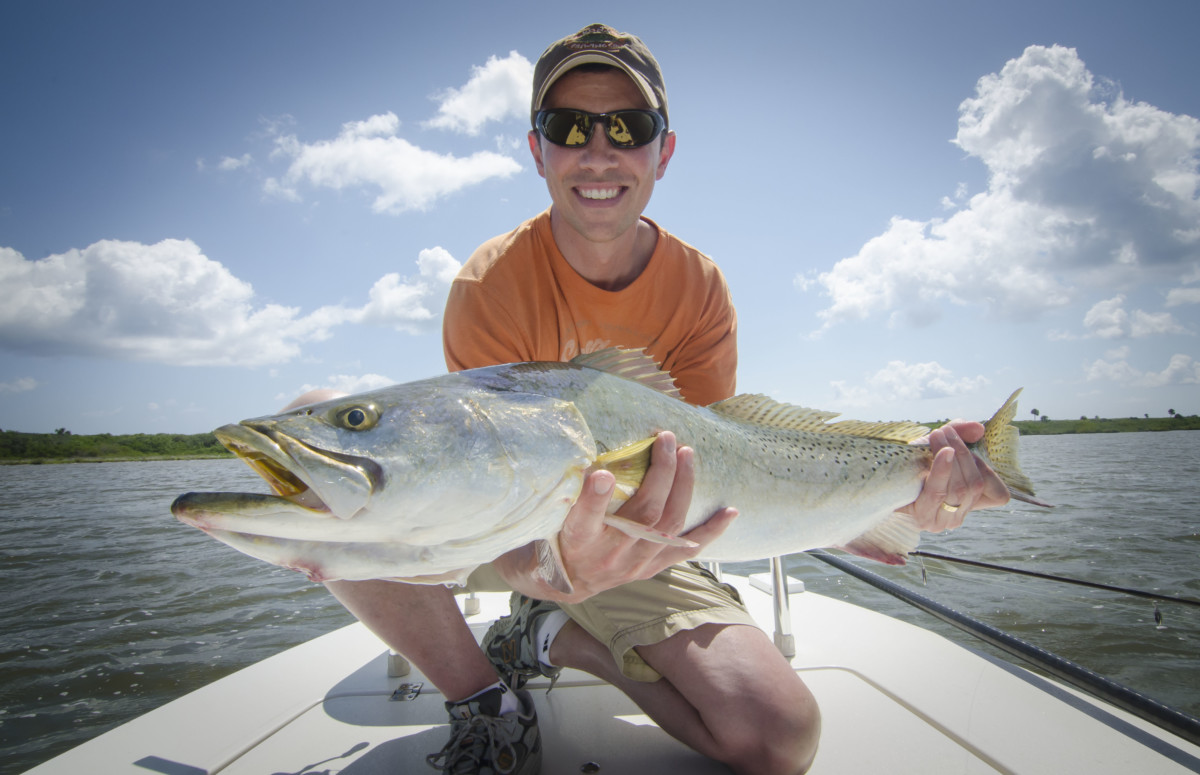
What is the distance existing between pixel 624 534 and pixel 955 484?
1.93m

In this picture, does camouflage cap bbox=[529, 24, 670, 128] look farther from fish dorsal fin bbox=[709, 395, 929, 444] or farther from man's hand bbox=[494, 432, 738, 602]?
man's hand bbox=[494, 432, 738, 602]

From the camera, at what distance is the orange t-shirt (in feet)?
11.1

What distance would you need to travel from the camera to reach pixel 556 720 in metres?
2.73

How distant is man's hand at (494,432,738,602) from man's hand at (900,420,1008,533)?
130 cm

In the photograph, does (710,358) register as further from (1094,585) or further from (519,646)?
(1094,585)

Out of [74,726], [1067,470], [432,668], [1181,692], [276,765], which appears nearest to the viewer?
[276,765]

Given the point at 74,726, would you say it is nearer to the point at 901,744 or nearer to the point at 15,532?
the point at 901,744

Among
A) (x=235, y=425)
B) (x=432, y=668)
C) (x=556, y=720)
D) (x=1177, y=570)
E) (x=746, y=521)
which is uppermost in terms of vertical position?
(x=235, y=425)

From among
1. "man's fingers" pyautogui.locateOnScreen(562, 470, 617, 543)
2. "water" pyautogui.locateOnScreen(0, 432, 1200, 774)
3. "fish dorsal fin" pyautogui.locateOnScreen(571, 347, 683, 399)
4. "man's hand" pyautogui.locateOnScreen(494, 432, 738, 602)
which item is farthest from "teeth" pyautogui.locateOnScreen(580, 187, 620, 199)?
"water" pyautogui.locateOnScreen(0, 432, 1200, 774)

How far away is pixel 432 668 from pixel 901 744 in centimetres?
208

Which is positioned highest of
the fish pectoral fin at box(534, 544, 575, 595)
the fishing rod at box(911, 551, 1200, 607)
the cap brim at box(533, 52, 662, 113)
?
the cap brim at box(533, 52, 662, 113)

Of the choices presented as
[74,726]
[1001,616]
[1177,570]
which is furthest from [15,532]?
[1177,570]

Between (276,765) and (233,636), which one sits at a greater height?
(276,765)

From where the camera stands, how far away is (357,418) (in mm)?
1586
